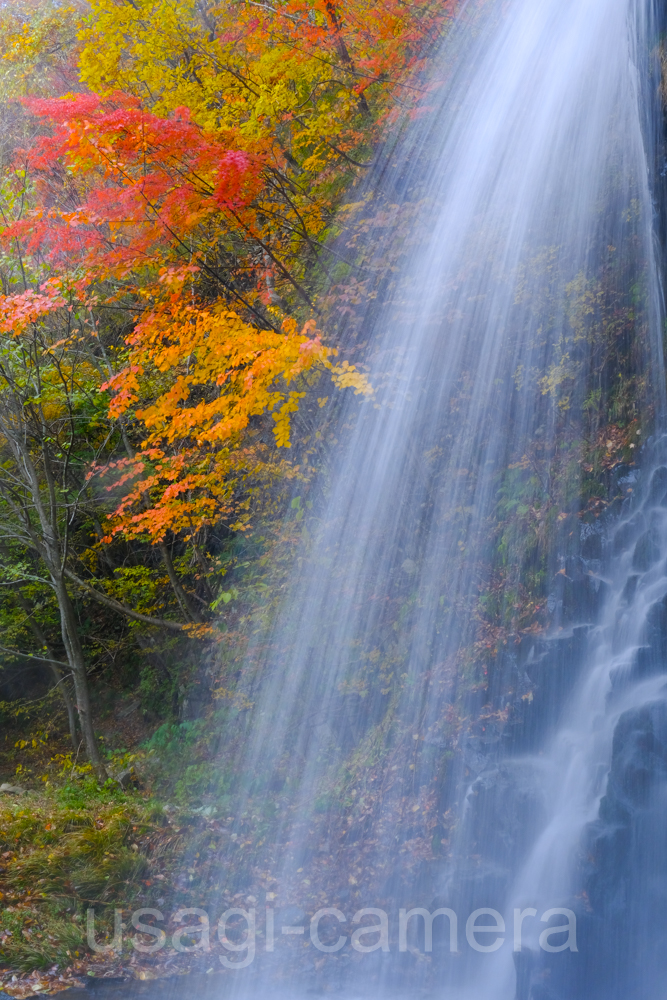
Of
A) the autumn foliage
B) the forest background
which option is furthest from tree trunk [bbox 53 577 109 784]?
the autumn foliage

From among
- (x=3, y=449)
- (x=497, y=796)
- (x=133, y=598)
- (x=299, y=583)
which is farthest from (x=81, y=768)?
(x=497, y=796)

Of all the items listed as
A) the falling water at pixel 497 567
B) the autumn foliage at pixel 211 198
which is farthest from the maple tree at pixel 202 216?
the falling water at pixel 497 567

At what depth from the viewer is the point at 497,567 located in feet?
21.4

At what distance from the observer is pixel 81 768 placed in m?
8.34

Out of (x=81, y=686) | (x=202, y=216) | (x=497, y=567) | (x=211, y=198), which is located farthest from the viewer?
(x=81, y=686)

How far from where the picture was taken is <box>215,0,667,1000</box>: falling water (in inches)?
201

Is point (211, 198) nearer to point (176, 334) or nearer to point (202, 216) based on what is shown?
point (202, 216)

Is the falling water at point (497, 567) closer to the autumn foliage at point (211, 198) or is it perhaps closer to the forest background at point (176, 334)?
the forest background at point (176, 334)

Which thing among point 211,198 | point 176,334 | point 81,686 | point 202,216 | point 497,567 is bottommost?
point 81,686

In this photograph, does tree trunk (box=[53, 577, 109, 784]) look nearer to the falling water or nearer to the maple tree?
the maple tree

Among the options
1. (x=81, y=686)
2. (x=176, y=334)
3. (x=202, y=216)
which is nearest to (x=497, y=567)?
(x=176, y=334)

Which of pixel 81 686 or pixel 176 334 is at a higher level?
pixel 176 334

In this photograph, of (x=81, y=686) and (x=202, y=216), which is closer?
(x=202, y=216)

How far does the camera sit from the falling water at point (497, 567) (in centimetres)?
510
